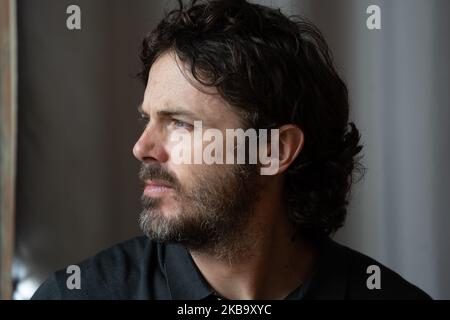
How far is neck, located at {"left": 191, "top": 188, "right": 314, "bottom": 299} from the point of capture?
961 millimetres

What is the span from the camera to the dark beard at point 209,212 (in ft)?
2.97

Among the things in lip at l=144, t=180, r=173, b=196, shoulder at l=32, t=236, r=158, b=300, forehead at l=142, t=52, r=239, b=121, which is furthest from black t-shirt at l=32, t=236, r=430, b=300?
forehead at l=142, t=52, r=239, b=121

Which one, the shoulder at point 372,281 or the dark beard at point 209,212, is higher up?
the dark beard at point 209,212

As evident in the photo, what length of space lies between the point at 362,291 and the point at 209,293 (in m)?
0.28

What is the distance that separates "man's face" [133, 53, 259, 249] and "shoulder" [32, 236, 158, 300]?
3.8 inches

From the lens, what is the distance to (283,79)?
0.95 meters

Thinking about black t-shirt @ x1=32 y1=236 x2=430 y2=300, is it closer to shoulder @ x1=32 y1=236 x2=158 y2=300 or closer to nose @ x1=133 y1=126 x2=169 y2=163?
shoulder @ x1=32 y1=236 x2=158 y2=300

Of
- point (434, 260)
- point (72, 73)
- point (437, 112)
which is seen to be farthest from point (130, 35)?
point (434, 260)

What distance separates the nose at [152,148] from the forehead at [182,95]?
4 centimetres

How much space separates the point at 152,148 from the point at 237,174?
153mm

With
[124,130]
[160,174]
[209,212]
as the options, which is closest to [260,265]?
[209,212]

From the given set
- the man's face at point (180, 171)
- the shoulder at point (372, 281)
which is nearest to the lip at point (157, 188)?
the man's face at point (180, 171)

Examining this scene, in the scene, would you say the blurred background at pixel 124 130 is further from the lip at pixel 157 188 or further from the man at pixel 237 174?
the lip at pixel 157 188

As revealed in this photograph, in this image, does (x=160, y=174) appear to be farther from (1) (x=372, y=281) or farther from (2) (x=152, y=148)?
(1) (x=372, y=281)
